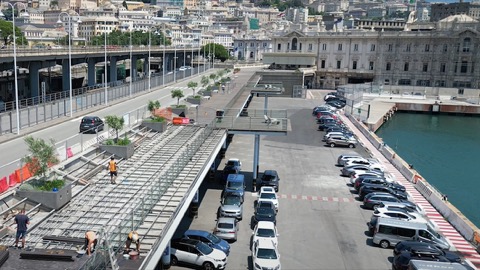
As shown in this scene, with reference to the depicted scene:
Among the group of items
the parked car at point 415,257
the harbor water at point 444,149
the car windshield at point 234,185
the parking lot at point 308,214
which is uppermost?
the car windshield at point 234,185

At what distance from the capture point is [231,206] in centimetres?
2514

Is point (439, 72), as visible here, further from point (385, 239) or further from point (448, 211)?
point (385, 239)

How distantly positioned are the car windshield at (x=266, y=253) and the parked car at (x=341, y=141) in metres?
27.1

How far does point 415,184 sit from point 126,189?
2337 centimetres

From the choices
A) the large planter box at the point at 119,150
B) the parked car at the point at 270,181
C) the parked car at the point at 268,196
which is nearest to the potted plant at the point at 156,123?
the large planter box at the point at 119,150

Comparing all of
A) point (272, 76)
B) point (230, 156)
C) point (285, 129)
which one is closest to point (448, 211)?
point (285, 129)

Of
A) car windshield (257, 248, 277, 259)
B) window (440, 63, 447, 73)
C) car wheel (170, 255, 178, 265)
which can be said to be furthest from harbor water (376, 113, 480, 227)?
car wheel (170, 255, 178, 265)

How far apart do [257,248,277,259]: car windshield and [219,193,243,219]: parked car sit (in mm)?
5385

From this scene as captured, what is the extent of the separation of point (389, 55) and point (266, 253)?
271ft

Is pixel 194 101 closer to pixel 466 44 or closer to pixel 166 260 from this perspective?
pixel 166 260

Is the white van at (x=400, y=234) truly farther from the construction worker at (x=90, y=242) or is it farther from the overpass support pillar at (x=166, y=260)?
the construction worker at (x=90, y=242)

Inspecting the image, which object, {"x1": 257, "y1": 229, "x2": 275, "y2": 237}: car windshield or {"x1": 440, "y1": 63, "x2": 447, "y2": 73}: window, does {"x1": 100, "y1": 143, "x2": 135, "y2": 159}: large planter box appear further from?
{"x1": 440, "y1": 63, "x2": 447, "y2": 73}: window

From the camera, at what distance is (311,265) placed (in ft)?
66.2

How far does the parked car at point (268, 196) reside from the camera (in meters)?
26.4
